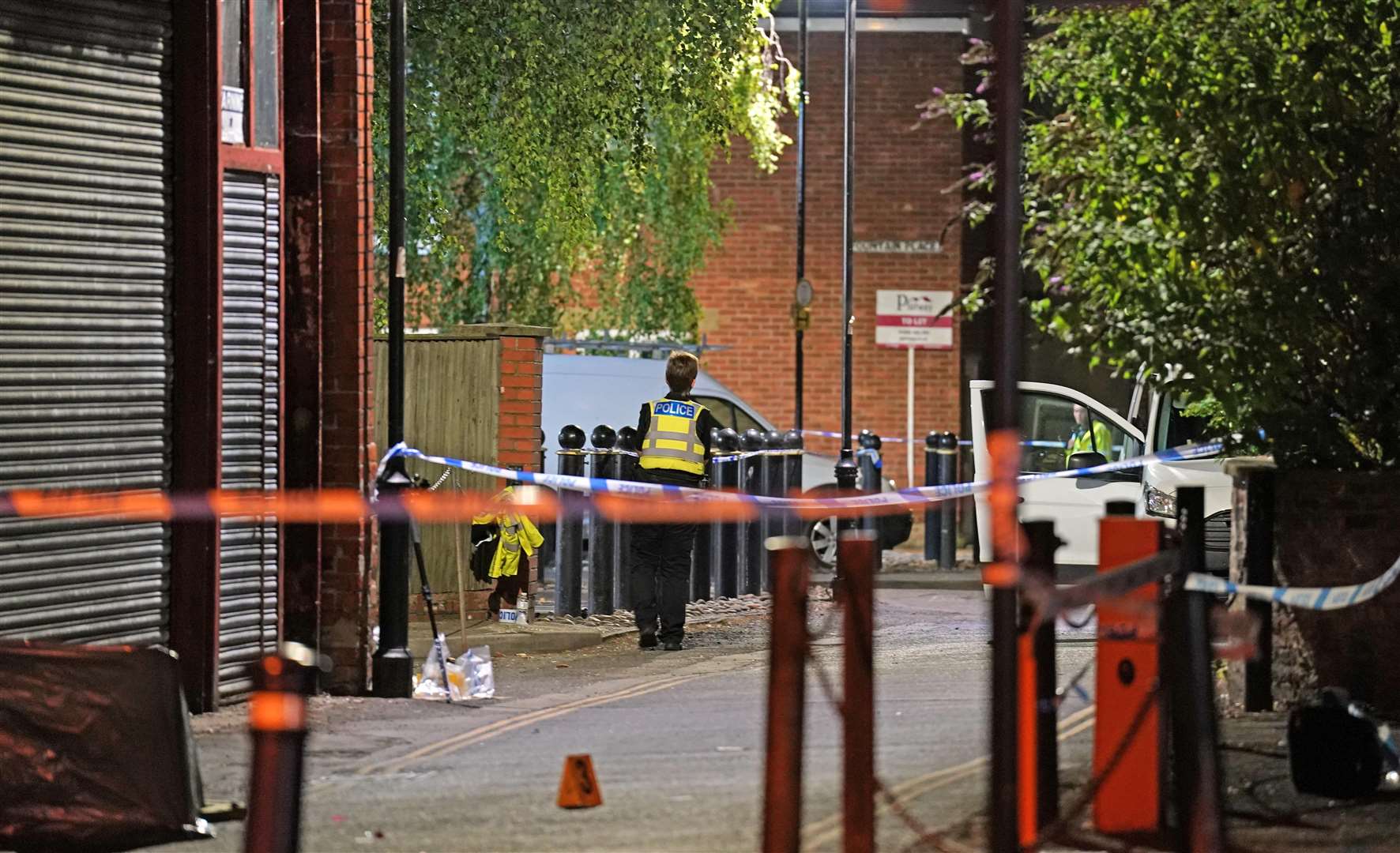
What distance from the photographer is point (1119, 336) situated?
33.4ft

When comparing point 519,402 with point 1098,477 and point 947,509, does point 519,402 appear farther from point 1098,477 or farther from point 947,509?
point 947,509

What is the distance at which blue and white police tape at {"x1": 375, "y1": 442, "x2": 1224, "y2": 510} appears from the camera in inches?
436

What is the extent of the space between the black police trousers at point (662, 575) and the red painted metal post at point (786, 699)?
22.8ft

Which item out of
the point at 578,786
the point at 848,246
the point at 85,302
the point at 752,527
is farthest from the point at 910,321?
the point at 578,786

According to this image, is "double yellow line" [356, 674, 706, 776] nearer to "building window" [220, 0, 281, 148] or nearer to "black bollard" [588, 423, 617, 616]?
"black bollard" [588, 423, 617, 616]

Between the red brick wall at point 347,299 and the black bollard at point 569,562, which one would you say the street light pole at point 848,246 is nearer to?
the black bollard at point 569,562

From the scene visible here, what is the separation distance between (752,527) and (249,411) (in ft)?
Answer: 21.5

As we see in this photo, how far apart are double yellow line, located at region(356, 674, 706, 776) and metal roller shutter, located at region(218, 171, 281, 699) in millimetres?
1292

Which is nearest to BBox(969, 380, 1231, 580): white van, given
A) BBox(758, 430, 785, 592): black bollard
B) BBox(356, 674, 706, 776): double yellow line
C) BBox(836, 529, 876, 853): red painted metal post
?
BBox(758, 430, 785, 592): black bollard

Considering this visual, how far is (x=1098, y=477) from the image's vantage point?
16.1m

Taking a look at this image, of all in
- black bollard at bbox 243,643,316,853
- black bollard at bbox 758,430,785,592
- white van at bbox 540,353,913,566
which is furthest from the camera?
white van at bbox 540,353,913,566

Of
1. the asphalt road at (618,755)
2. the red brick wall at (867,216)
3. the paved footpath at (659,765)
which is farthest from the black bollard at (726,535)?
the red brick wall at (867,216)

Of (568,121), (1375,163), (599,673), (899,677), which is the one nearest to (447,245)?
(568,121)

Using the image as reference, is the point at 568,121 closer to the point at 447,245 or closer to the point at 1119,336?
the point at 447,245
